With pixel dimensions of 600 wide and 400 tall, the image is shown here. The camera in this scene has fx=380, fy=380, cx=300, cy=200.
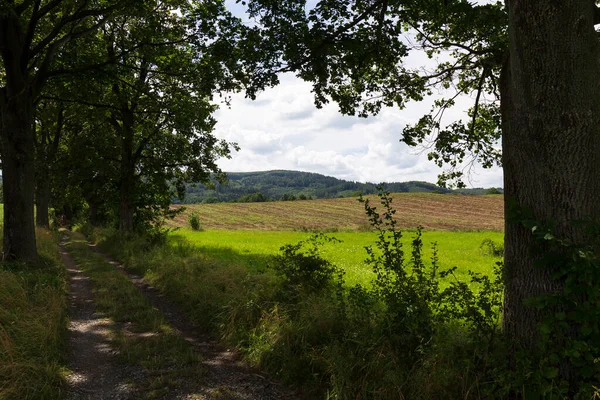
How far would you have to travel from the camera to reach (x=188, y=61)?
51.0 feet

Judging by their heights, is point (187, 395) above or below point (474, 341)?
below

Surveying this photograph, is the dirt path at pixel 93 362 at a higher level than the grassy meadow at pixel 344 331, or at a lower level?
lower

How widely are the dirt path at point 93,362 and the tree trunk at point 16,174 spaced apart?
4.26m

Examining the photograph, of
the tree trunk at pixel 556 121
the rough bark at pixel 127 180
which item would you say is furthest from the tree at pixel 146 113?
the tree trunk at pixel 556 121

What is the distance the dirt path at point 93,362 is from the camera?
201 inches

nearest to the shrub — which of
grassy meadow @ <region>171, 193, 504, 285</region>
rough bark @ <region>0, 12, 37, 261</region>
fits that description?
grassy meadow @ <region>171, 193, 504, 285</region>

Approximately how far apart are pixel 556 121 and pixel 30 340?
299 inches

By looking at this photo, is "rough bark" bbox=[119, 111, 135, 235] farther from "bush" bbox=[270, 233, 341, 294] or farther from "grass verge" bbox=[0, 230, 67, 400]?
"bush" bbox=[270, 233, 341, 294]

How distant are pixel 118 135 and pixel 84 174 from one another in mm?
2821

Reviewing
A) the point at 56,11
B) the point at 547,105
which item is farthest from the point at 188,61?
the point at 547,105

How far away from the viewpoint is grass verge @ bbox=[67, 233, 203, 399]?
5387 mm

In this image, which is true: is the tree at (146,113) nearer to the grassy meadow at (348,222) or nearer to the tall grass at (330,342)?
the tall grass at (330,342)

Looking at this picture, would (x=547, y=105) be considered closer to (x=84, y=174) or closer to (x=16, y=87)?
(x=16, y=87)

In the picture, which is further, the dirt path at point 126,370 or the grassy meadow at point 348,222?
the grassy meadow at point 348,222
